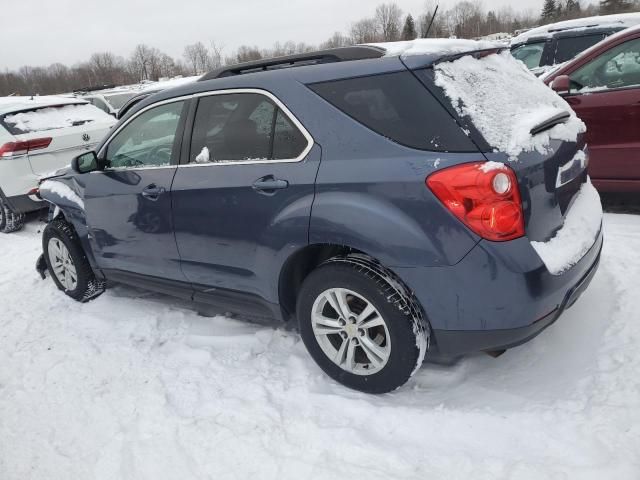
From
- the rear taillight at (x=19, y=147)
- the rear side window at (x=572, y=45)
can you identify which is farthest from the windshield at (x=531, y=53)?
the rear taillight at (x=19, y=147)

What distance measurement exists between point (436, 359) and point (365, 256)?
823 mm

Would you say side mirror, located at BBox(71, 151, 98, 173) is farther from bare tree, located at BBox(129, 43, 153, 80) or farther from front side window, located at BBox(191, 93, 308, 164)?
bare tree, located at BBox(129, 43, 153, 80)

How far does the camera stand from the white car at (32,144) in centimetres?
647

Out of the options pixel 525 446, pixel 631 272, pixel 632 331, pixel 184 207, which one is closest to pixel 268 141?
pixel 184 207

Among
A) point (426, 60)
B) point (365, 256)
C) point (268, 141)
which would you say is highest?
point (426, 60)

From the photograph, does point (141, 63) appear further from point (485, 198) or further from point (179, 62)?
point (485, 198)

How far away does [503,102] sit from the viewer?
2455 mm

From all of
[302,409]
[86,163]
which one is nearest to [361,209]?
[302,409]

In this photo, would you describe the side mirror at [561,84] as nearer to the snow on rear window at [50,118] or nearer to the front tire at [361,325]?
the front tire at [361,325]

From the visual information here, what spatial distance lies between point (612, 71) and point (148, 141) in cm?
434

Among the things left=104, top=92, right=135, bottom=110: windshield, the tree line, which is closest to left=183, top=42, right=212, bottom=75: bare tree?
the tree line

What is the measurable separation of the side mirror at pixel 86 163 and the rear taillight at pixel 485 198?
278cm

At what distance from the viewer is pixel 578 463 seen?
2.07 meters

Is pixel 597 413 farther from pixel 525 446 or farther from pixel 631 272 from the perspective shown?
pixel 631 272
